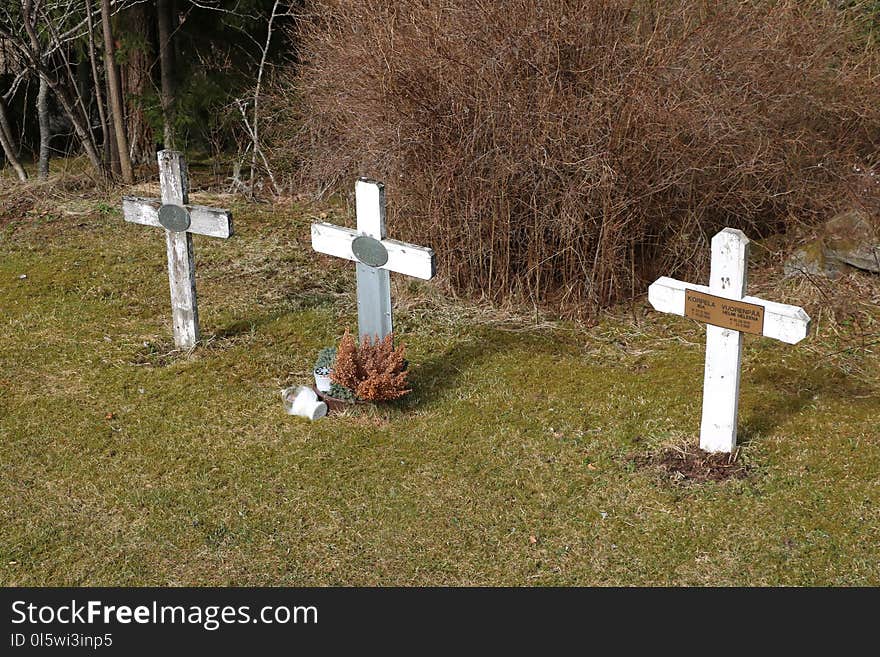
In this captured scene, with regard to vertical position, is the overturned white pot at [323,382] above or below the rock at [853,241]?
below

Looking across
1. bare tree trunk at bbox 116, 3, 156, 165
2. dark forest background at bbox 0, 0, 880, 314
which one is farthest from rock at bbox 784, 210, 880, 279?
bare tree trunk at bbox 116, 3, 156, 165

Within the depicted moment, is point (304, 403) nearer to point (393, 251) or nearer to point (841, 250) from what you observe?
point (393, 251)

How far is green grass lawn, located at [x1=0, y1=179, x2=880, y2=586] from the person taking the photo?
16.5 feet

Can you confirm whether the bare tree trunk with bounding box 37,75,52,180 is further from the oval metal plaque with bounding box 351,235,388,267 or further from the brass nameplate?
the brass nameplate

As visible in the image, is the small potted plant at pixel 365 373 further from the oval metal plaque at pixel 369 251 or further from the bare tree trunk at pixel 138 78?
the bare tree trunk at pixel 138 78

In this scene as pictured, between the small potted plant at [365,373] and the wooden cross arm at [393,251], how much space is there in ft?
1.61

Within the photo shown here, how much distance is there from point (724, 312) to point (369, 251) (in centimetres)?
212

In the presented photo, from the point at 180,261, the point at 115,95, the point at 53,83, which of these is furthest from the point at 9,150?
the point at 180,261

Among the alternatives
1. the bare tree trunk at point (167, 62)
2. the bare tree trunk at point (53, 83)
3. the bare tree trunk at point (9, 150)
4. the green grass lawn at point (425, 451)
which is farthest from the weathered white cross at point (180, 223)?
the bare tree trunk at point (167, 62)

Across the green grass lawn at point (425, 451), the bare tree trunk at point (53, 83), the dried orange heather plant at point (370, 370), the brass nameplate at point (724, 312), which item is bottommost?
the green grass lawn at point (425, 451)

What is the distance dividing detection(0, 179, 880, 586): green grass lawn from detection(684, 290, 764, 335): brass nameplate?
84cm

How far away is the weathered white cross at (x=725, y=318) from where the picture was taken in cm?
519

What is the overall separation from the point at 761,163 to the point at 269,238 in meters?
4.69

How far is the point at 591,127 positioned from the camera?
7250 millimetres
